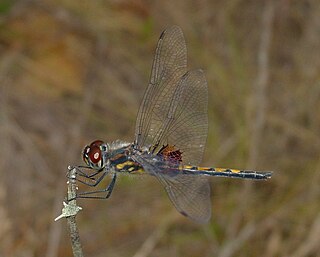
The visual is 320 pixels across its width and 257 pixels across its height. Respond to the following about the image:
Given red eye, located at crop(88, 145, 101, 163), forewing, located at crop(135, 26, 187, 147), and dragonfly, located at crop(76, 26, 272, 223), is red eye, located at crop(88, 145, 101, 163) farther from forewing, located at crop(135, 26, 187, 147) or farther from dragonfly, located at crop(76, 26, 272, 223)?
forewing, located at crop(135, 26, 187, 147)

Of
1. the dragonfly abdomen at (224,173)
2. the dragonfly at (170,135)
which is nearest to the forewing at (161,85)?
the dragonfly at (170,135)

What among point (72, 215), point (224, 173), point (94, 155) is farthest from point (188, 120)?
point (72, 215)

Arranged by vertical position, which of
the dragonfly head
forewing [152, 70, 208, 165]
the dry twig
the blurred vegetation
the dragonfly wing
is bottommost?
the dry twig

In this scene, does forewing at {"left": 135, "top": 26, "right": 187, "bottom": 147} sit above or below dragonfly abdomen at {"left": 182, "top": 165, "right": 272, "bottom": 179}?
above

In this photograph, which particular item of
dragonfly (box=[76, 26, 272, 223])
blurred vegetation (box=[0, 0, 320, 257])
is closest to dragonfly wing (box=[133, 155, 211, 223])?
dragonfly (box=[76, 26, 272, 223])

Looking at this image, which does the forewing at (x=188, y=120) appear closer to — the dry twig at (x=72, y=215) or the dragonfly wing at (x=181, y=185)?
the dragonfly wing at (x=181, y=185)

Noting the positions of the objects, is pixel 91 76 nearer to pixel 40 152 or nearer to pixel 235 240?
pixel 40 152
